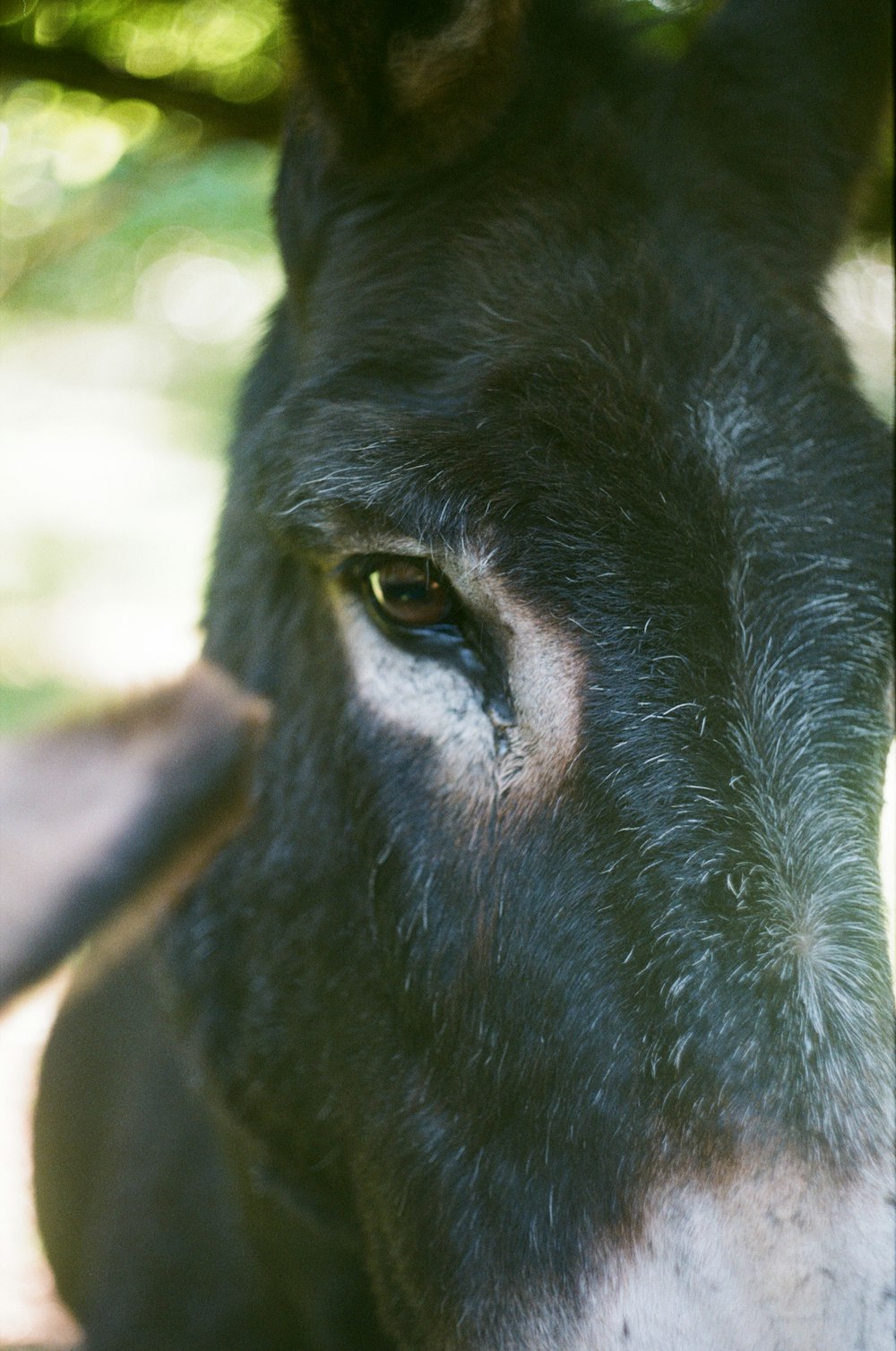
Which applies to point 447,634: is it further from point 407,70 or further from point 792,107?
point 792,107

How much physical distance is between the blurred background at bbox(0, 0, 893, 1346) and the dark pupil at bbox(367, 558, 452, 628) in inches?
29.9

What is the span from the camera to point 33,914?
1726 millimetres

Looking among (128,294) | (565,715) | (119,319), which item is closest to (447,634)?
(565,715)

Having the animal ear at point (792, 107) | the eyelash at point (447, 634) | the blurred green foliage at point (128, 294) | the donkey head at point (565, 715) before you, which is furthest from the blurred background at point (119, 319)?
the eyelash at point (447, 634)

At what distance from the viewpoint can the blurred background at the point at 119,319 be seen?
100 inches

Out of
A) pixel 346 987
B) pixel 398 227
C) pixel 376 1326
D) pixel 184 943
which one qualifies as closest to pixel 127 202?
pixel 398 227

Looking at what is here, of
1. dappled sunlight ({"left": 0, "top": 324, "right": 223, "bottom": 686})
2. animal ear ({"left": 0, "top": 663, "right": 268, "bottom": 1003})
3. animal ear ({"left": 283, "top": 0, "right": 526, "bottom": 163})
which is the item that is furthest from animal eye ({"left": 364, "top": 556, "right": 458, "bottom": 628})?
dappled sunlight ({"left": 0, "top": 324, "right": 223, "bottom": 686})

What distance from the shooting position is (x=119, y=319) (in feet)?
25.3

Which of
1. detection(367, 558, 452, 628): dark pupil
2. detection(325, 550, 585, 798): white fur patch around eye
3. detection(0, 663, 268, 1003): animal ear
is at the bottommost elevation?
detection(0, 663, 268, 1003): animal ear

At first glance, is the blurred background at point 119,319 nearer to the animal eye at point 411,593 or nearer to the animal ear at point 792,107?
the animal ear at point 792,107

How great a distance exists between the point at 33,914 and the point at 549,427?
3.62ft

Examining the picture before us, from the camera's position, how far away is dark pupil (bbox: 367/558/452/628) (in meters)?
1.50

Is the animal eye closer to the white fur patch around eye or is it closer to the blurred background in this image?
the white fur patch around eye

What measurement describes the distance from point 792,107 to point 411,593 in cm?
121
